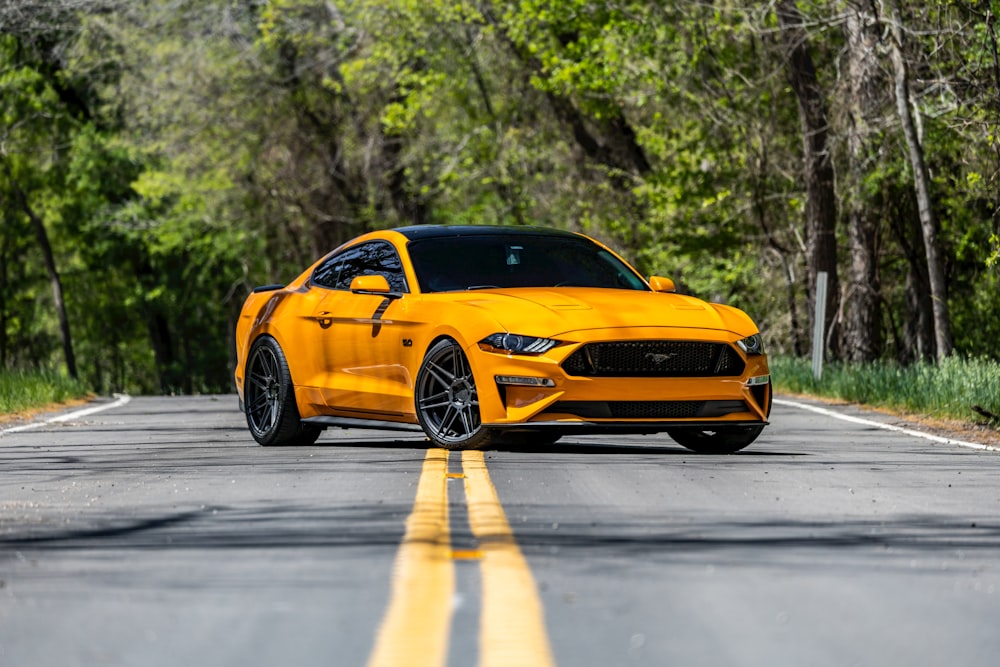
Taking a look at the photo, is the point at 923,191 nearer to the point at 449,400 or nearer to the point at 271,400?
the point at 271,400

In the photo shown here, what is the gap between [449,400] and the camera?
11.6 metres

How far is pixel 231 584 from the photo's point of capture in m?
6.00

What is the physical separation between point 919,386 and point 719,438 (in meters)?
6.29

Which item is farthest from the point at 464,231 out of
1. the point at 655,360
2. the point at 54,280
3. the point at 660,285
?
the point at 54,280

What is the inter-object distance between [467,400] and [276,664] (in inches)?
264

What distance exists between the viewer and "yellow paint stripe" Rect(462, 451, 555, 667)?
488cm

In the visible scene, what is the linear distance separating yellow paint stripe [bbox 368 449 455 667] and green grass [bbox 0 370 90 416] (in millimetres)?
12787

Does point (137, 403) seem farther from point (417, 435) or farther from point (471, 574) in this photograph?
point (471, 574)

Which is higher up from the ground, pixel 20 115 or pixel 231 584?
pixel 20 115

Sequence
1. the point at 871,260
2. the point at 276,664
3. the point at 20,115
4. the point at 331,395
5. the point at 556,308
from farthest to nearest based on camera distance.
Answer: the point at 20,115
the point at 871,260
the point at 331,395
the point at 556,308
the point at 276,664

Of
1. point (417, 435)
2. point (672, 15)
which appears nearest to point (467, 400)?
point (417, 435)

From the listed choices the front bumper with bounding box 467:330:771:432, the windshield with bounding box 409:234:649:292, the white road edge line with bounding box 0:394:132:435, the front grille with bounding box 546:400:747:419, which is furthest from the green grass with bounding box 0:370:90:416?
the front grille with bounding box 546:400:747:419

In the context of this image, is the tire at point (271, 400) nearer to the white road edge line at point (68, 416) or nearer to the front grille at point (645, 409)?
the front grille at point (645, 409)

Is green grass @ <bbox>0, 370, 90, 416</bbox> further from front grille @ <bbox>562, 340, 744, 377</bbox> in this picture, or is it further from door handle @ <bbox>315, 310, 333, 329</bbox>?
front grille @ <bbox>562, 340, 744, 377</bbox>
